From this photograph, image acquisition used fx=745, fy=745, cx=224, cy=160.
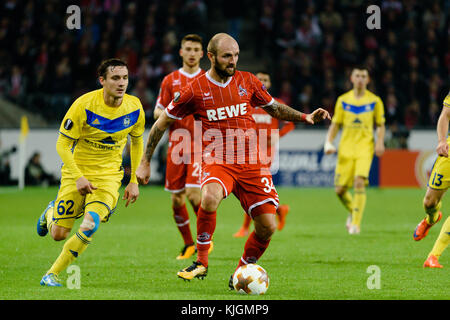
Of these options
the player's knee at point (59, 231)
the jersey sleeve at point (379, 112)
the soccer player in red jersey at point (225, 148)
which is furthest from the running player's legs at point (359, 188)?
the player's knee at point (59, 231)

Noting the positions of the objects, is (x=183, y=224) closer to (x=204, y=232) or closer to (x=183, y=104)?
(x=204, y=232)

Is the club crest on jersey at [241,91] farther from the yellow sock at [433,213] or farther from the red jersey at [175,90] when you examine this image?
the yellow sock at [433,213]

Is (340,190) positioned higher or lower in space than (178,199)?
lower

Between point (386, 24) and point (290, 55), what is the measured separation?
3286 mm

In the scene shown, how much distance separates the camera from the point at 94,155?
7234 millimetres

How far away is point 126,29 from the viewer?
23.5 meters

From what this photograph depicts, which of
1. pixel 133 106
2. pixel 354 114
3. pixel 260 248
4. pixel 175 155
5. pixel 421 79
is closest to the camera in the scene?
pixel 260 248

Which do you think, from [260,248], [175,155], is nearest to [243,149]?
[260,248]

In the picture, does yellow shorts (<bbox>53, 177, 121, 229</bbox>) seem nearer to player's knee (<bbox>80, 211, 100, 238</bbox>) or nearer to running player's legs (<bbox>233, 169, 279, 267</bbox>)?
player's knee (<bbox>80, 211, 100, 238</bbox>)

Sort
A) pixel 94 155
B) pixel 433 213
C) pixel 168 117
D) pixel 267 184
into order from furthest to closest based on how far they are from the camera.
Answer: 1. pixel 433 213
2. pixel 94 155
3. pixel 168 117
4. pixel 267 184

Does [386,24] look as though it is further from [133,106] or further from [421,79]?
[133,106]

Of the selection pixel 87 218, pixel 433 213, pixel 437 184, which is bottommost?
pixel 433 213

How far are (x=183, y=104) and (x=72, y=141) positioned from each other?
1078 millimetres

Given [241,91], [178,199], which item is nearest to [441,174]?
[241,91]
